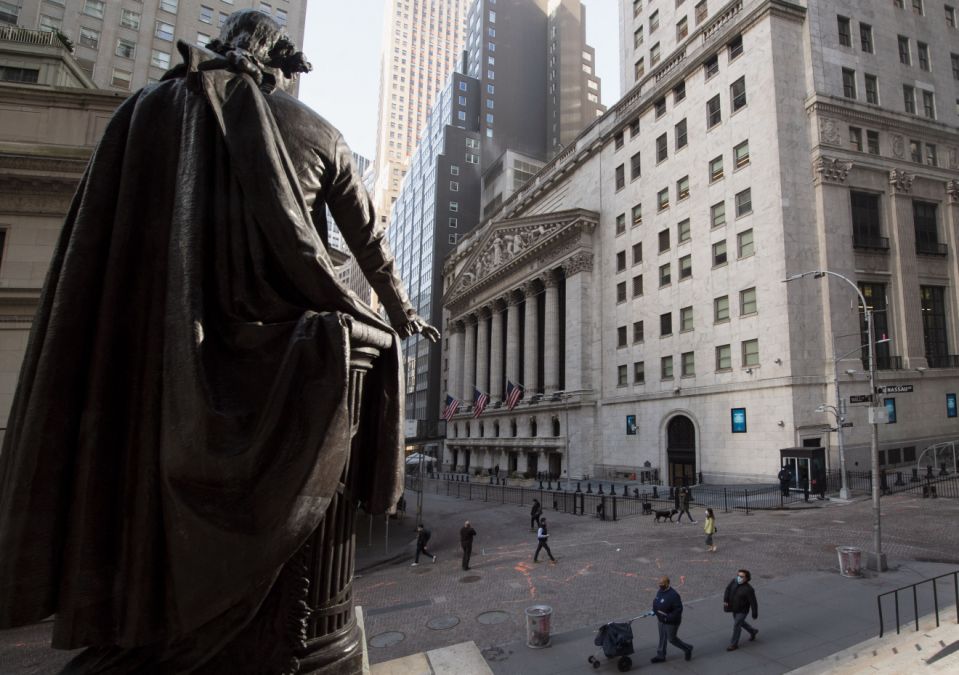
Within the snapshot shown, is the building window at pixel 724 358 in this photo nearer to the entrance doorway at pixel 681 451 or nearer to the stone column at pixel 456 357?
the entrance doorway at pixel 681 451

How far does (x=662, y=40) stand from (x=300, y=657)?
59701mm

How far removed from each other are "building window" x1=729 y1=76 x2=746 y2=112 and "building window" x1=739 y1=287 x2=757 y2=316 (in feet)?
46.4

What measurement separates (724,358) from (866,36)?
2862 centimetres

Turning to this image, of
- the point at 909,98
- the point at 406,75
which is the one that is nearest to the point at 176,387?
the point at 909,98

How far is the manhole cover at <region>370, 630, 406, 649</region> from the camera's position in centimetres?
1062

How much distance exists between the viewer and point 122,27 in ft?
143

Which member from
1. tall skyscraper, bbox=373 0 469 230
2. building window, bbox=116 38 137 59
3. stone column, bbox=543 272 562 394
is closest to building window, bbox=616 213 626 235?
stone column, bbox=543 272 562 394

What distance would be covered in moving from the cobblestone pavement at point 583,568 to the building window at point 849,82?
29.9 meters

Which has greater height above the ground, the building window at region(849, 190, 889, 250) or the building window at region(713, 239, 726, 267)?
the building window at region(849, 190, 889, 250)

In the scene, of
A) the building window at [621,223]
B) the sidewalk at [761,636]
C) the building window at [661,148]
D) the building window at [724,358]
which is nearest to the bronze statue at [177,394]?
the sidewalk at [761,636]

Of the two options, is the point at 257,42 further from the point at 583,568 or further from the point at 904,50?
the point at 904,50

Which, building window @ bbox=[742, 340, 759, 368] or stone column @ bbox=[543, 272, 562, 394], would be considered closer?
building window @ bbox=[742, 340, 759, 368]

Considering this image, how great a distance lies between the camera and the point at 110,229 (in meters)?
2.52

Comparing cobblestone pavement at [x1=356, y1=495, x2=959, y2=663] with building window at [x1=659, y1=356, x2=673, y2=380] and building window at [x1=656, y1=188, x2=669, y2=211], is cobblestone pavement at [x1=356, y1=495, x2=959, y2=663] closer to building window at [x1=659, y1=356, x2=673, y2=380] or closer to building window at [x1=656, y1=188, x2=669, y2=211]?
building window at [x1=659, y1=356, x2=673, y2=380]
